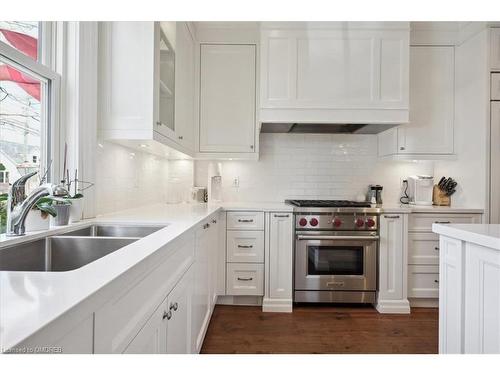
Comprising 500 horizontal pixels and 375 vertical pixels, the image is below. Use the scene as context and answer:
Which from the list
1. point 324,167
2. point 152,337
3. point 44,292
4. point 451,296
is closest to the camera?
point 44,292

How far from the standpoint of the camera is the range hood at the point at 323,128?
288 cm

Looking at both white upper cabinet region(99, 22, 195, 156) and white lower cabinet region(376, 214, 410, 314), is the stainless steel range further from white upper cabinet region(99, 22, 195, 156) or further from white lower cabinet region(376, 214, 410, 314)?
white upper cabinet region(99, 22, 195, 156)

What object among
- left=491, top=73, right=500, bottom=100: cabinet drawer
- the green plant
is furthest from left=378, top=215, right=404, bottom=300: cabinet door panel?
the green plant

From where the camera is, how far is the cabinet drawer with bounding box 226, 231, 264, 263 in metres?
2.70

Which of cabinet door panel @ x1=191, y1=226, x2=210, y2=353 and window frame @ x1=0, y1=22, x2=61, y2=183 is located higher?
window frame @ x1=0, y1=22, x2=61, y2=183

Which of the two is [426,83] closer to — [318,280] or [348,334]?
[318,280]

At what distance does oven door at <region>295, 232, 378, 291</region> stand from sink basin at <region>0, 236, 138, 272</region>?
71.7 inches

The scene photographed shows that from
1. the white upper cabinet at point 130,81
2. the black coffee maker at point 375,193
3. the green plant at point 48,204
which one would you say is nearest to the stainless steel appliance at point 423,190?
the black coffee maker at point 375,193

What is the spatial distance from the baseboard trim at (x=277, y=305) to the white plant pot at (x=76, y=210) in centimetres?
175

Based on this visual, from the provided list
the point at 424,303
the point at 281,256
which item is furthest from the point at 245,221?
the point at 424,303

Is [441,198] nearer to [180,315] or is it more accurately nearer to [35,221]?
[180,315]

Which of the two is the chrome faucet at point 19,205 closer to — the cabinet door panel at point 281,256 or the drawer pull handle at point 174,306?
the drawer pull handle at point 174,306

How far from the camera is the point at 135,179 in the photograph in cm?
238

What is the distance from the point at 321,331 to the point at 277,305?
0.49m
